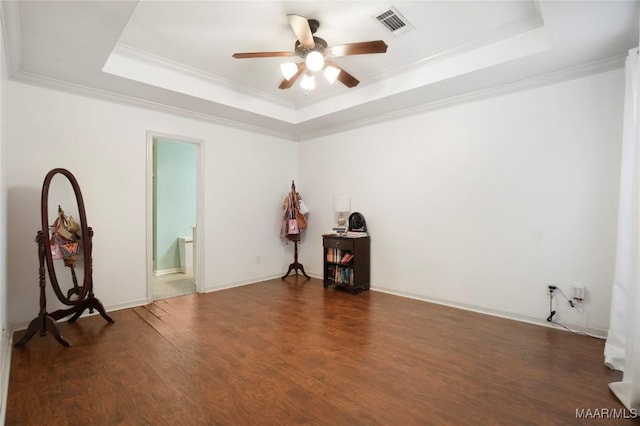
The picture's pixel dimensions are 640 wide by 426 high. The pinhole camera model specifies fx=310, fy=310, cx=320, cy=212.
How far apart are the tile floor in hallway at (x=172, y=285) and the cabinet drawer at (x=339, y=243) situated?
212 cm

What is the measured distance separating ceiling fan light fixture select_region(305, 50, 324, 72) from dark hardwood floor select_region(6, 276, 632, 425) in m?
2.49

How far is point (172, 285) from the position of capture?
501 centimetres

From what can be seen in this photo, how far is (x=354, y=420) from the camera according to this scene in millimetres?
1797

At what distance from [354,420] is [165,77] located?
377 cm

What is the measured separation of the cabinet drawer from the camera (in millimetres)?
4514

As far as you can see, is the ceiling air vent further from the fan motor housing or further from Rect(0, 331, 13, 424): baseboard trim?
Rect(0, 331, 13, 424): baseboard trim

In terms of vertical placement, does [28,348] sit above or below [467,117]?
below

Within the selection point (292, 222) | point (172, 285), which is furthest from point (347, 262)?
point (172, 285)

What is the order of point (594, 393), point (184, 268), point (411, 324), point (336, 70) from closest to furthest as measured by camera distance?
point (594, 393) < point (336, 70) < point (411, 324) < point (184, 268)

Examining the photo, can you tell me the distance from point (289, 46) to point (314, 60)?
61cm

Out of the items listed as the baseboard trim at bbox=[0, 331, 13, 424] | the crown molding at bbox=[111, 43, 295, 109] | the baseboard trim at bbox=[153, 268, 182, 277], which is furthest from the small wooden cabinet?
the baseboard trim at bbox=[0, 331, 13, 424]

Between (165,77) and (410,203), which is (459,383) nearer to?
(410,203)

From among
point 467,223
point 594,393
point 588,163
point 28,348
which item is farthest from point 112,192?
point 588,163

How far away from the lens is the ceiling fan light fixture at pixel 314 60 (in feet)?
8.81
